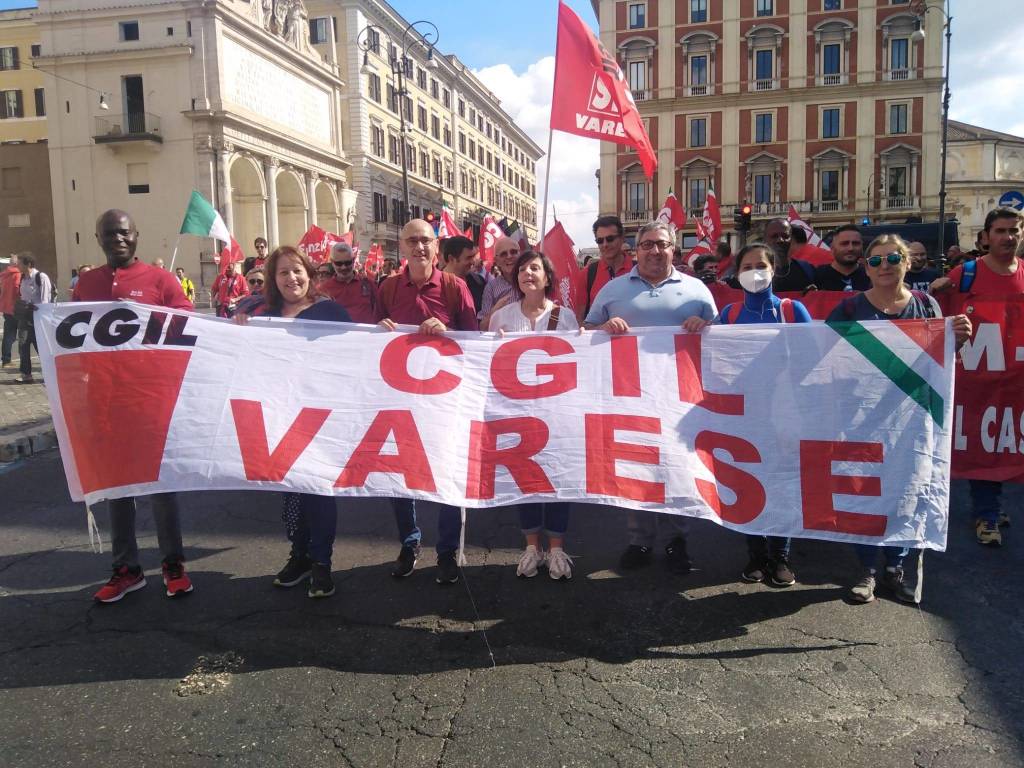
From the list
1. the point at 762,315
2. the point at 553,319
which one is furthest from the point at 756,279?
the point at 553,319

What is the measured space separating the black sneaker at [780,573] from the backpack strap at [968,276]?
2.09m

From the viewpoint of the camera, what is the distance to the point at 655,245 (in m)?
4.01

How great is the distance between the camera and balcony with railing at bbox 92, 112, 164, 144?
35469 millimetres

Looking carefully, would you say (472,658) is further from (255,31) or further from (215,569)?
(255,31)

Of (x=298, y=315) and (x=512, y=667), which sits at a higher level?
(x=298, y=315)

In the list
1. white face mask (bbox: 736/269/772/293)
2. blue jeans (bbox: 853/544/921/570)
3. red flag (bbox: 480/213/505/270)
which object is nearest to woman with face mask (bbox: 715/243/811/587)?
white face mask (bbox: 736/269/772/293)

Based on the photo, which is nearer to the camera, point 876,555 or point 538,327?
point 876,555

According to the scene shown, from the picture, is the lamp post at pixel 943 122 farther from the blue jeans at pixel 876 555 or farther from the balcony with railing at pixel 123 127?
the balcony with railing at pixel 123 127

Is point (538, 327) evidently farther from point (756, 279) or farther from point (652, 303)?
point (756, 279)

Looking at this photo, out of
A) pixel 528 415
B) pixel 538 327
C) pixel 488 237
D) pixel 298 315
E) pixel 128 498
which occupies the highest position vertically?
pixel 488 237

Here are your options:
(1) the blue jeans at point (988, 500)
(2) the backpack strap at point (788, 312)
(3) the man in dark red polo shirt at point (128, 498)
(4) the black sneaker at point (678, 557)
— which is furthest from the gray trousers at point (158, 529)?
(1) the blue jeans at point (988, 500)

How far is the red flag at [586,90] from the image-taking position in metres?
5.71

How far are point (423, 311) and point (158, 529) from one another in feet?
5.93

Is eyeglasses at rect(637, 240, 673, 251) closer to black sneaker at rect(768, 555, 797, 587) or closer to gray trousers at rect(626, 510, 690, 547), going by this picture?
gray trousers at rect(626, 510, 690, 547)
